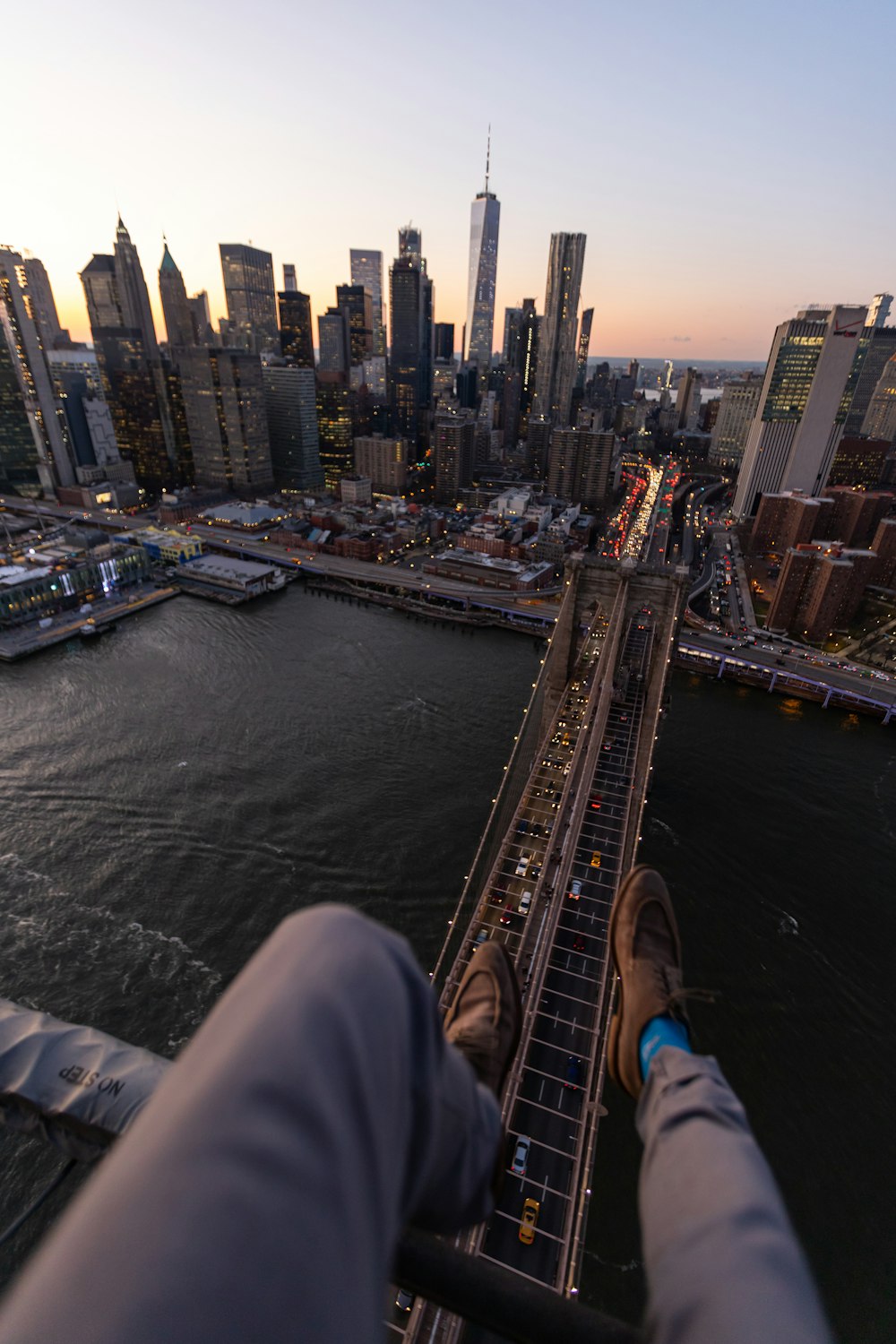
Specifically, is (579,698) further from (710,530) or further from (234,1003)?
(710,530)

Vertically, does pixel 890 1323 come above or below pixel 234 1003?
below

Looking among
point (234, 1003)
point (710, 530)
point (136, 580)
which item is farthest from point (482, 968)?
point (710, 530)

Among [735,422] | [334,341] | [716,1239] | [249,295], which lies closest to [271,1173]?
[716,1239]

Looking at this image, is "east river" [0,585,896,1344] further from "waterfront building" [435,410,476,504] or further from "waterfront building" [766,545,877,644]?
"waterfront building" [435,410,476,504]

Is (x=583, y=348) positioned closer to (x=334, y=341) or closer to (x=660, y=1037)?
(x=334, y=341)

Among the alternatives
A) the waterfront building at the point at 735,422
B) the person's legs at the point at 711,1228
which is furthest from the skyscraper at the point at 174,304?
the person's legs at the point at 711,1228

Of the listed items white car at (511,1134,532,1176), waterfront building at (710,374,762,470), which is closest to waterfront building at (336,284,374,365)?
waterfront building at (710,374,762,470)

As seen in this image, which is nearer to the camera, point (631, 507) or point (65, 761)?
point (65, 761)

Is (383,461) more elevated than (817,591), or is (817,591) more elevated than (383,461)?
(383,461)
